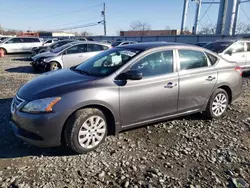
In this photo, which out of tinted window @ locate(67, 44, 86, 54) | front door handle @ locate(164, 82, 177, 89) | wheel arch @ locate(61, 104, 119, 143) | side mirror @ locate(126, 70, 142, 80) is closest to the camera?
wheel arch @ locate(61, 104, 119, 143)

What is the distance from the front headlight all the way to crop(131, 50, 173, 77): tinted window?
137cm

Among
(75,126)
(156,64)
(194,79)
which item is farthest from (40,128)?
(194,79)

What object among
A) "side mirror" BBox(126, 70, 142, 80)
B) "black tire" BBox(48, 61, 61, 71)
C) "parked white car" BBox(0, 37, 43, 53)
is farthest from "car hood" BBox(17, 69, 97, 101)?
"parked white car" BBox(0, 37, 43, 53)

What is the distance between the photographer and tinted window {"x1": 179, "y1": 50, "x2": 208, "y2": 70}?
4180 millimetres

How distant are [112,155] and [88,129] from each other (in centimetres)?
53

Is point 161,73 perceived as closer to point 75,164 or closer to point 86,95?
point 86,95

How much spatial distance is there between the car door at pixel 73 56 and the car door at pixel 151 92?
22.2 feet

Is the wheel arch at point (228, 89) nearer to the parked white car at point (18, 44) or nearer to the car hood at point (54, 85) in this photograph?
the car hood at point (54, 85)

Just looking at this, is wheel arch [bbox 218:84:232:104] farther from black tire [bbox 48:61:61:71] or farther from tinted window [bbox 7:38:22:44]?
tinted window [bbox 7:38:22:44]

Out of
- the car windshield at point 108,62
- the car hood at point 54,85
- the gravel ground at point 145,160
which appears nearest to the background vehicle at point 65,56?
the gravel ground at point 145,160

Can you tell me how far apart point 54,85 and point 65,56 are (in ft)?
22.9

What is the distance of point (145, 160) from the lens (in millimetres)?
3291

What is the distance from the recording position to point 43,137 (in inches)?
122

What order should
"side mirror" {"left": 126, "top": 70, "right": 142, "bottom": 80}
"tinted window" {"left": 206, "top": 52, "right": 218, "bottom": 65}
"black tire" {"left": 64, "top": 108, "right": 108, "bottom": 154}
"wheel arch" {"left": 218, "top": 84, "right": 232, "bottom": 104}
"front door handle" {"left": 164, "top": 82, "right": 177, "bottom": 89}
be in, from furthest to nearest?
"wheel arch" {"left": 218, "top": 84, "right": 232, "bottom": 104}, "tinted window" {"left": 206, "top": 52, "right": 218, "bottom": 65}, "front door handle" {"left": 164, "top": 82, "right": 177, "bottom": 89}, "side mirror" {"left": 126, "top": 70, "right": 142, "bottom": 80}, "black tire" {"left": 64, "top": 108, "right": 108, "bottom": 154}
